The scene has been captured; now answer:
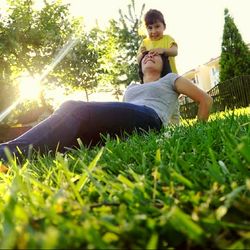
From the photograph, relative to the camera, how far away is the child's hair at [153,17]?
555cm

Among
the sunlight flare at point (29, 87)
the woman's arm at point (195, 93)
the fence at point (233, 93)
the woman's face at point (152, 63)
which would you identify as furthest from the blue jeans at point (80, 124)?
the sunlight flare at point (29, 87)

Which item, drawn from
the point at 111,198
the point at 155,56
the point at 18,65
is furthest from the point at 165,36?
the point at 18,65

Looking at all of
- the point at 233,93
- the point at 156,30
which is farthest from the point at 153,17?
the point at 233,93

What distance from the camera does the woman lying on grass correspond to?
278cm

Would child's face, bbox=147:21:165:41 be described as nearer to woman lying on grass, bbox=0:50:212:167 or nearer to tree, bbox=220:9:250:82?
woman lying on grass, bbox=0:50:212:167

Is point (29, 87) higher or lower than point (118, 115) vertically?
higher

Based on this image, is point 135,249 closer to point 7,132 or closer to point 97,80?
point 7,132

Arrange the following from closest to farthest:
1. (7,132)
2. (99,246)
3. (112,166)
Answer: (99,246), (112,166), (7,132)

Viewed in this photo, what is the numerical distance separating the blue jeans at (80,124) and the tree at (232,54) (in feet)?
84.0

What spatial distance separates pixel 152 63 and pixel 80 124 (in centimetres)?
155

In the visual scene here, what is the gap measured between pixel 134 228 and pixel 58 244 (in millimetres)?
106

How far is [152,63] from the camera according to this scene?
4.26 m

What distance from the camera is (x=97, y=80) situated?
34.7 metres

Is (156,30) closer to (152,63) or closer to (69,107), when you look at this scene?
(152,63)
